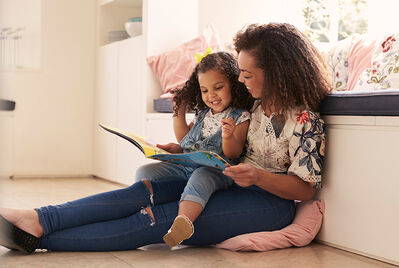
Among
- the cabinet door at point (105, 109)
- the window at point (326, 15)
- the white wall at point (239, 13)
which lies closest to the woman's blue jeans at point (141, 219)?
the white wall at point (239, 13)

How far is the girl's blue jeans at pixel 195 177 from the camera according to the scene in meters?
1.57

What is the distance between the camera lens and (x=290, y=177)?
1.61 metres

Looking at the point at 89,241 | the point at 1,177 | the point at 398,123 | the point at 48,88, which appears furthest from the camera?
the point at 48,88

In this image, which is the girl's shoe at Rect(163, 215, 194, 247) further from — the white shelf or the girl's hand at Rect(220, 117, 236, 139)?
the white shelf

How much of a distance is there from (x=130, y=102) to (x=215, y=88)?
5.04ft

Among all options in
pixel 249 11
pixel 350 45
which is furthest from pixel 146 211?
pixel 249 11

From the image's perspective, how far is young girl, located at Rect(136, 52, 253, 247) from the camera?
1636 mm

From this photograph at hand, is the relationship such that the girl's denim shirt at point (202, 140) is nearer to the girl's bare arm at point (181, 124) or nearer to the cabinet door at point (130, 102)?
the girl's bare arm at point (181, 124)

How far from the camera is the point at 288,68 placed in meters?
1.63

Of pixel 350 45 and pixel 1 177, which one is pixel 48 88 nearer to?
pixel 350 45

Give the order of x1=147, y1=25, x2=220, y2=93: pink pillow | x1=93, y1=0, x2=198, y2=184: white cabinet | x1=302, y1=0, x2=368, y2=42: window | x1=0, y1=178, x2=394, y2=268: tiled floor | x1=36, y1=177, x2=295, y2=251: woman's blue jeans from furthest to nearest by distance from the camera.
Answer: x1=302, y1=0, x2=368, y2=42: window, x1=93, y1=0, x2=198, y2=184: white cabinet, x1=147, y1=25, x2=220, y2=93: pink pillow, x1=36, y1=177, x2=295, y2=251: woman's blue jeans, x1=0, y1=178, x2=394, y2=268: tiled floor

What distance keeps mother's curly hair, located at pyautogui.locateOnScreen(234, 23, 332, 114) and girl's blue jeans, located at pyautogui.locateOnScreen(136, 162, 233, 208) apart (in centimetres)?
29

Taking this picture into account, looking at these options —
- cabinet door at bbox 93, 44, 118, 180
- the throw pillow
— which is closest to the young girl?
the throw pillow

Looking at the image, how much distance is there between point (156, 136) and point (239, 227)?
1.33m
